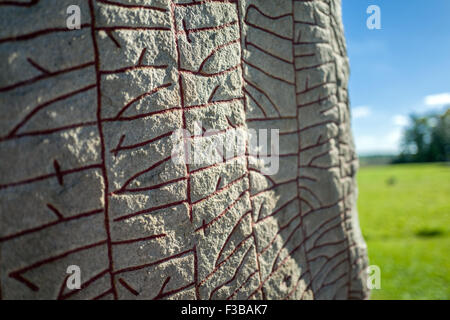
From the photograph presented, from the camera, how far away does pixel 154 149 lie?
4.05 ft

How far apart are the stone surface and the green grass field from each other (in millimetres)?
2716

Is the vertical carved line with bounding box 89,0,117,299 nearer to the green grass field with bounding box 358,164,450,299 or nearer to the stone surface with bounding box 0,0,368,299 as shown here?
the stone surface with bounding box 0,0,368,299

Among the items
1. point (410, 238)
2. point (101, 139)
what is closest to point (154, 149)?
point (101, 139)

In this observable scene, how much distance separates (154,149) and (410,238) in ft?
20.0

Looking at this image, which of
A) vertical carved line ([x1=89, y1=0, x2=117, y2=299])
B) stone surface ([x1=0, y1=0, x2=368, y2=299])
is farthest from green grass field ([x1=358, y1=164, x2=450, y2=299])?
vertical carved line ([x1=89, y1=0, x2=117, y2=299])

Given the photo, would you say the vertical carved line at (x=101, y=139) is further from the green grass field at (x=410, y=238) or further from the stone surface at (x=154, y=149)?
the green grass field at (x=410, y=238)

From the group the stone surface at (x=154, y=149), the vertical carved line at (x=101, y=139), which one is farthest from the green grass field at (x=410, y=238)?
the vertical carved line at (x=101, y=139)

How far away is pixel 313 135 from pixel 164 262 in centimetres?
123

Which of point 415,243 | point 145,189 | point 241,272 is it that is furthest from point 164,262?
point 415,243

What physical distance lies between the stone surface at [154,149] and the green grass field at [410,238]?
272 cm

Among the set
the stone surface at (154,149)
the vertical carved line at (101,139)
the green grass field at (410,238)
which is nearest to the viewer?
the stone surface at (154,149)

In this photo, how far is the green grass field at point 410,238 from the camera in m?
3.81

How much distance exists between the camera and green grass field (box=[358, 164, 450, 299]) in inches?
150

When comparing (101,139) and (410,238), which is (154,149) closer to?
(101,139)
